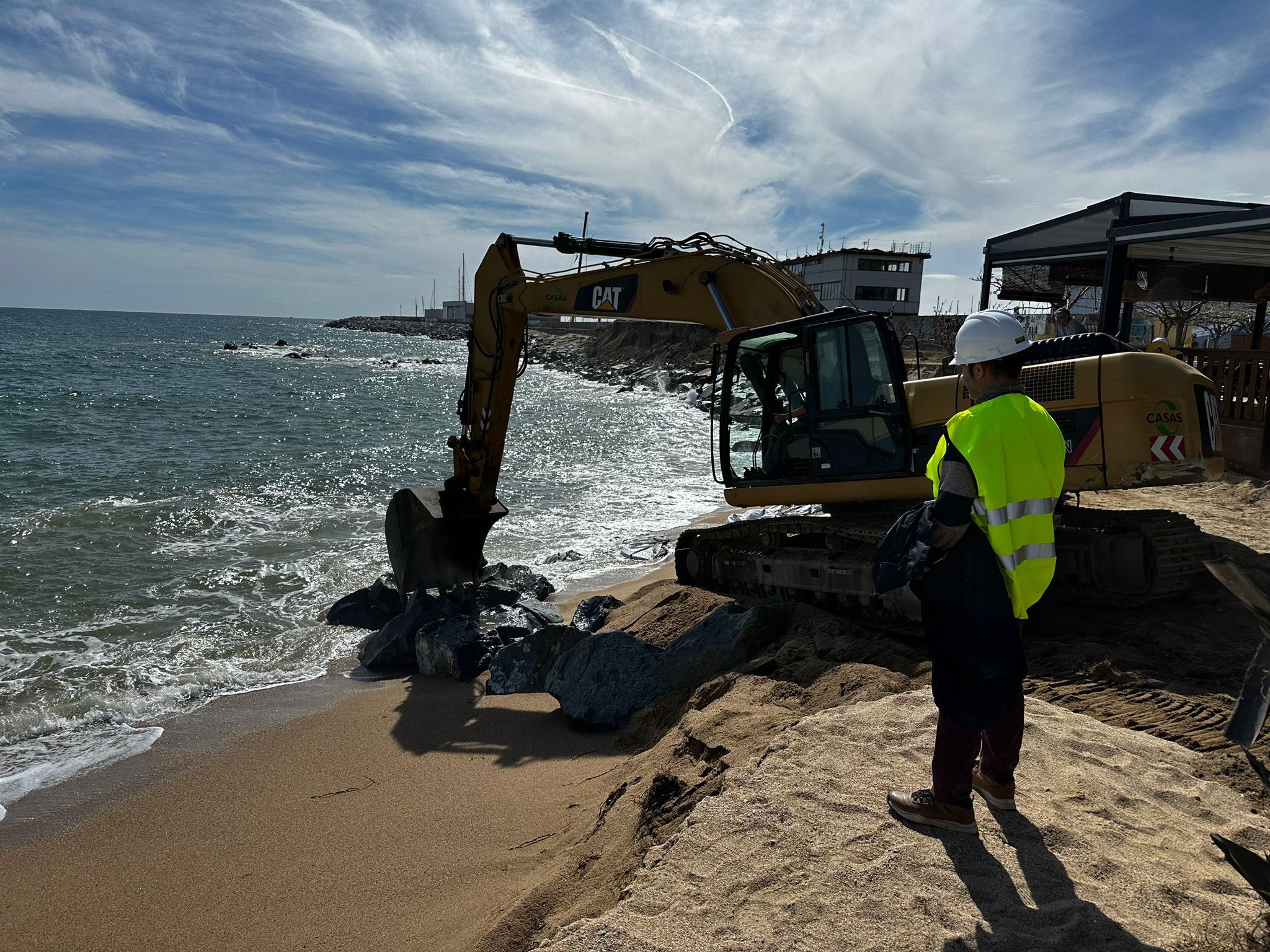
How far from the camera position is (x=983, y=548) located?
3115 millimetres

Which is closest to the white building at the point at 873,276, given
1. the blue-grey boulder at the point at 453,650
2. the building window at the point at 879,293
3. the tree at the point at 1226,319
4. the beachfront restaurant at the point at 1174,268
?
the building window at the point at 879,293

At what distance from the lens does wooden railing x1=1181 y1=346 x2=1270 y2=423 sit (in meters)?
10.8

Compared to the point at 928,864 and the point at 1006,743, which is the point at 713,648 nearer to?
the point at 1006,743

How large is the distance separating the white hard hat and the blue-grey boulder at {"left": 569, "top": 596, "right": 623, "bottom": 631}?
573 cm

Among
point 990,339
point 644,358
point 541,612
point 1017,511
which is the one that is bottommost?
point 541,612

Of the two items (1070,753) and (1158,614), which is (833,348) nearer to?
(1158,614)

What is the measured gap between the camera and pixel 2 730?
21.1 feet

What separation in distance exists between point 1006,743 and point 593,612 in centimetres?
570

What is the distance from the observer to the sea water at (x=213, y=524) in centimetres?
729

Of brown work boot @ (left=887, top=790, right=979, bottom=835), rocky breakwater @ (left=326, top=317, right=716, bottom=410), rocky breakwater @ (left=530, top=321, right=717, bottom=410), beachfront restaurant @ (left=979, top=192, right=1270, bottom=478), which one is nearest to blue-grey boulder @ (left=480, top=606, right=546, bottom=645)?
brown work boot @ (left=887, top=790, right=979, bottom=835)

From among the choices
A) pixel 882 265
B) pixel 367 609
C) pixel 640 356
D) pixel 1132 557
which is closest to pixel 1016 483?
pixel 1132 557

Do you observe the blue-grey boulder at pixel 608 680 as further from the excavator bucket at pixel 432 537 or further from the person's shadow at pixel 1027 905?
the person's shadow at pixel 1027 905

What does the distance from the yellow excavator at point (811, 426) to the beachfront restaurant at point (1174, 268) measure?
4.68 metres

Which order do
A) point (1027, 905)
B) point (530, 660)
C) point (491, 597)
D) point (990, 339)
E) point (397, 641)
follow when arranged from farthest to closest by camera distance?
point (491, 597) → point (397, 641) → point (530, 660) → point (990, 339) → point (1027, 905)
